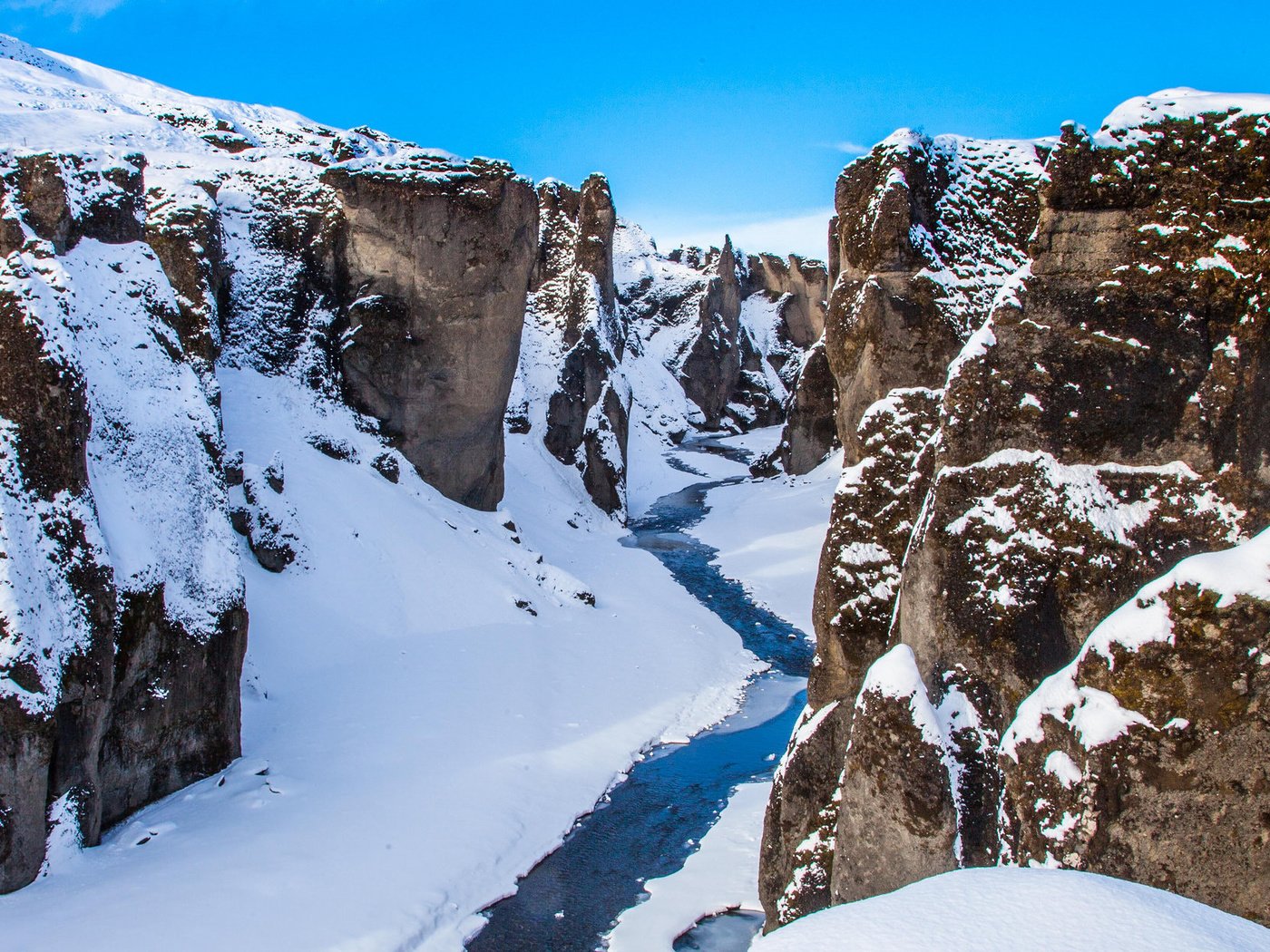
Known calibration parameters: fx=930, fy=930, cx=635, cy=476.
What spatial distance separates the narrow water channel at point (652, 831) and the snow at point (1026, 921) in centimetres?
700

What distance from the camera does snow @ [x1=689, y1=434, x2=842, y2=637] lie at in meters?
28.4

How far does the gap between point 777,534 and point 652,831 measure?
2135cm

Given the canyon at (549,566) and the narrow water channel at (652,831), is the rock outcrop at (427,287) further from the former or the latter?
the narrow water channel at (652,831)

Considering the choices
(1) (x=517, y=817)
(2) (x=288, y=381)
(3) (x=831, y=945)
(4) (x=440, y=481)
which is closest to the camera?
(3) (x=831, y=945)

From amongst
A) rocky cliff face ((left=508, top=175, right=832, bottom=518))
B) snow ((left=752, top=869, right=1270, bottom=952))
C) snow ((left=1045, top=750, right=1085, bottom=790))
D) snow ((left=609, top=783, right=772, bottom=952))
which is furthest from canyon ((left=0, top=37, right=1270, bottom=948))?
rocky cliff face ((left=508, top=175, right=832, bottom=518))

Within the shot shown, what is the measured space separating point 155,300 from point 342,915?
9969mm

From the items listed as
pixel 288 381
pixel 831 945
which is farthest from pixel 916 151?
pixel 288 381

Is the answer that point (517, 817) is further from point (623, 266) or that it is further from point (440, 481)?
point (623, 266)

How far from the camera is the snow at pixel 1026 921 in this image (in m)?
3.87

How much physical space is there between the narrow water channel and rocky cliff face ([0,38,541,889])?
17.3 feet

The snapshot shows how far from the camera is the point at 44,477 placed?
37.2 feet

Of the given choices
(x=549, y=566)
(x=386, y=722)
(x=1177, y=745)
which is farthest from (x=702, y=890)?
(x=549, y=566)

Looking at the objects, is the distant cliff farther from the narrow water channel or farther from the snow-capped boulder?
the snow-capped boulder

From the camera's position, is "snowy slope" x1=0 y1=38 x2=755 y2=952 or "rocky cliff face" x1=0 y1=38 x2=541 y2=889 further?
"snowy slope" x1=0 y1=38 x2=755 y2=952
